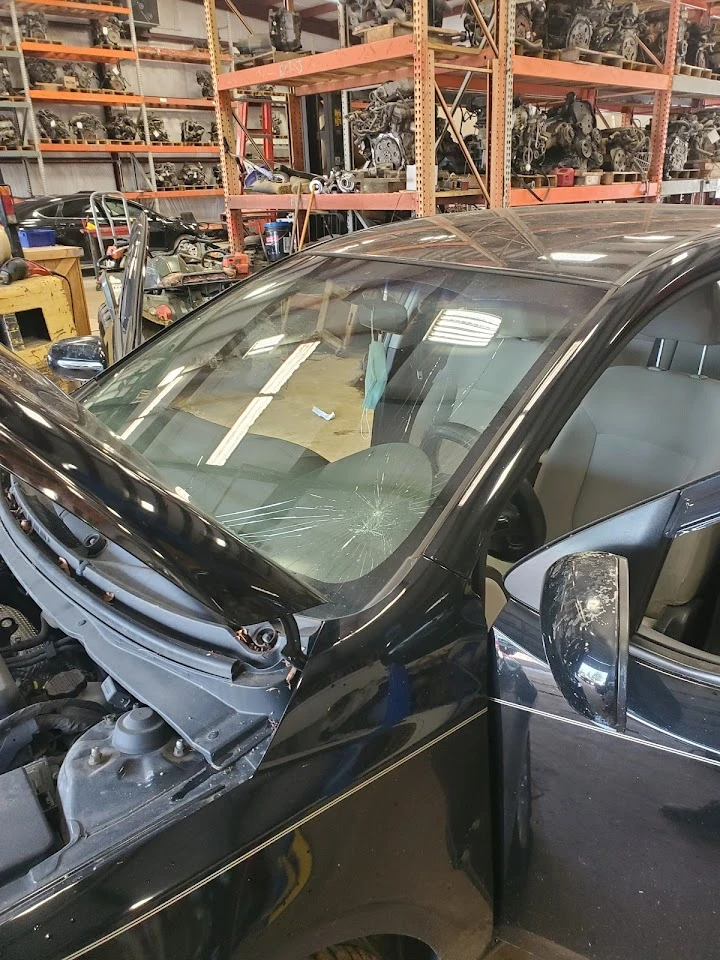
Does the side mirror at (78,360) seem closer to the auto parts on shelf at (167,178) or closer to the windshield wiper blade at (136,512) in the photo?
the windshield wiper blade at (136,512)

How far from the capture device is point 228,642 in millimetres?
966

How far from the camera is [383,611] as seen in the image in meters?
0.98

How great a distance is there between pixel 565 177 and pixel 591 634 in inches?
204

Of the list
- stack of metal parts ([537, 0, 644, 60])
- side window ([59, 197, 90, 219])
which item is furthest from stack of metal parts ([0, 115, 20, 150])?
stack of metal parts ([537, 0, 644, 60])

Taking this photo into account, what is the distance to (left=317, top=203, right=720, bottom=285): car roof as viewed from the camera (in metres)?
1.40

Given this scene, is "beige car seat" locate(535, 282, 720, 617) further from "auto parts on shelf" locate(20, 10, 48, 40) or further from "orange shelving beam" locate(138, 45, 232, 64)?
"auto parts on shelf" locate(20, 10, 48, 40)

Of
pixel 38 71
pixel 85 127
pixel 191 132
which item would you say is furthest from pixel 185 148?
pixel 38 71

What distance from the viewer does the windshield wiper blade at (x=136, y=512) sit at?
730 millimetres

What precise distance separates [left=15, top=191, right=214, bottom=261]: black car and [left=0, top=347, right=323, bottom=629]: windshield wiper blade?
25.9 feet

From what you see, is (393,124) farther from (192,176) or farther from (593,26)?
(192,176)

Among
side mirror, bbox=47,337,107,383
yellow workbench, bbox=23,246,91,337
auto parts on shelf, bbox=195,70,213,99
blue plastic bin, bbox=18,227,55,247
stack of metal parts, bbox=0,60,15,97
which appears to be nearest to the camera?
side mirror, bbox=47,337,107,383

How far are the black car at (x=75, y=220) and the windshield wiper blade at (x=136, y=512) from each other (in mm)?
7902

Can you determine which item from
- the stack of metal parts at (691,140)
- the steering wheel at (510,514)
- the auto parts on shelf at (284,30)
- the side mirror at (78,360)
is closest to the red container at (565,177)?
the stack of metal parts at (691,140)

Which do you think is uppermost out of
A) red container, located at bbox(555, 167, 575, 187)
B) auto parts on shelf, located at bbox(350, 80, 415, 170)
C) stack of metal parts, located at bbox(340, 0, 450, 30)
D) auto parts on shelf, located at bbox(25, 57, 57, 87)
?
auto parts on shelf, located at bbox(25, 57, 57, 87)
